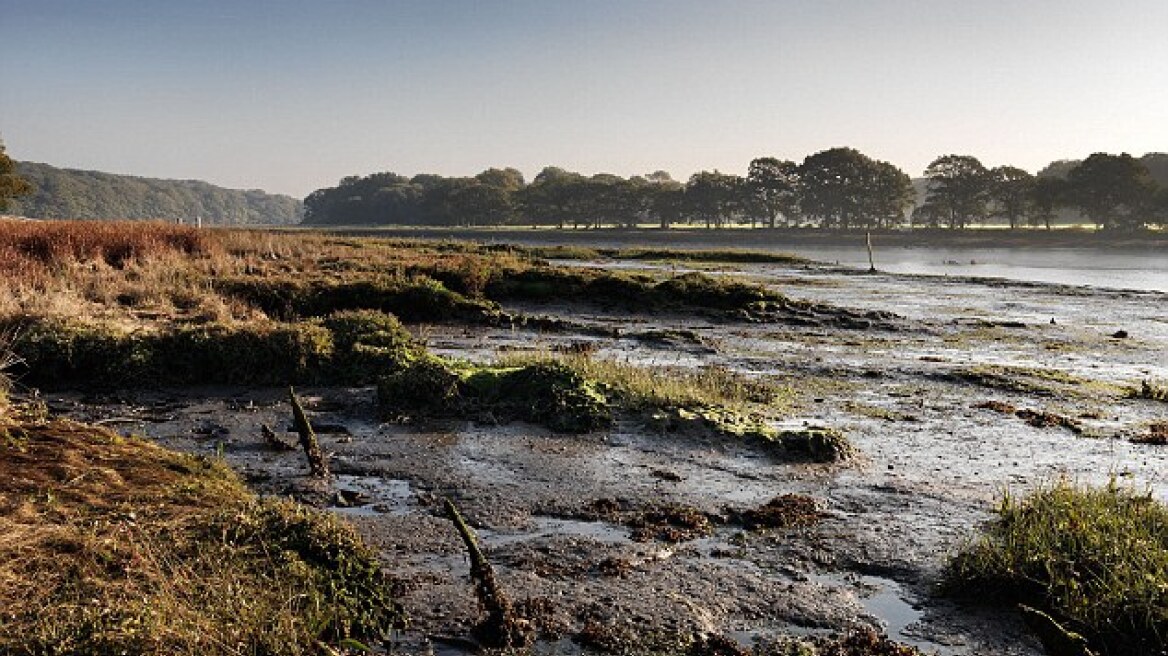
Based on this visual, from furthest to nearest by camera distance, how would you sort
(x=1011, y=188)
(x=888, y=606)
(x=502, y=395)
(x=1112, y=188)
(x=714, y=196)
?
(x=714, y=196) < (x=1011, y=188) < (x=1112, y=188) < (x=502, y=395) < (x=888, y=606)

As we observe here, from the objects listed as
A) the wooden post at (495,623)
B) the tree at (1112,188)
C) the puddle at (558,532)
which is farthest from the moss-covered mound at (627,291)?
the tree at (1112,188)

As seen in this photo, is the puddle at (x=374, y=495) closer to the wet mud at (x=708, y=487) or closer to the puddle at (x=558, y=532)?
the wet mud at (x=708, y=487)

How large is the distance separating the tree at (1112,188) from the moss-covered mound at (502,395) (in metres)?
109

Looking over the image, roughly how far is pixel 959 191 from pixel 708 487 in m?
127

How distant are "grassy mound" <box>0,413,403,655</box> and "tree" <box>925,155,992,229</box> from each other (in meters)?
126

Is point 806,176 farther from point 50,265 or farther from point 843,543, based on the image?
point 843,543

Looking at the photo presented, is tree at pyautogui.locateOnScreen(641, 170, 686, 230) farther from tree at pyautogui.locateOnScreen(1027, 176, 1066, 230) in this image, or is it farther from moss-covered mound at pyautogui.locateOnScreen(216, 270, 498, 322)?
moss-covered mound at pyautogui.locateOnScreen(216, 270, 498, 322)

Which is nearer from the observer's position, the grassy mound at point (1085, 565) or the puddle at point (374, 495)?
the grassy mound at point (1085, 565)

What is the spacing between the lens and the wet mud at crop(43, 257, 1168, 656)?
6699mm

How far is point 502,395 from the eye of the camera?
13594mm

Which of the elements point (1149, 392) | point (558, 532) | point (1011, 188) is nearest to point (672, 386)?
point (558, 532)

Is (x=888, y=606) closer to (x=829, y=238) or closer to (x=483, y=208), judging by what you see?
(x=829, y=238)

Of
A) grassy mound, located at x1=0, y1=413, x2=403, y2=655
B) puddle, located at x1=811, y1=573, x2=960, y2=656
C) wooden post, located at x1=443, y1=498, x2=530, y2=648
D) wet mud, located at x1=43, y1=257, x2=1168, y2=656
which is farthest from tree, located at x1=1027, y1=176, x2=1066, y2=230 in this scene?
grassy mound, located at x1=0, y1=413, x2=403, y2=655

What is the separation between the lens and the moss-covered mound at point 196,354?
14.5 metres
